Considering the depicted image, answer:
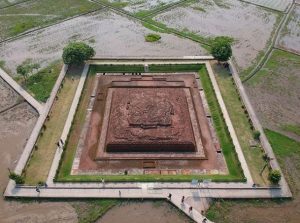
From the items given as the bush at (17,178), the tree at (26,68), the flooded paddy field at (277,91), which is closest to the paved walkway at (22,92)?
the tree at (26,68)

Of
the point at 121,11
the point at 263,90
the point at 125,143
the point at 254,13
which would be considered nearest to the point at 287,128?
the point at 263,90

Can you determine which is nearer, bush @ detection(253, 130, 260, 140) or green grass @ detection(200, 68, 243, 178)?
green grass @ detection(200, 68, 243, 178)

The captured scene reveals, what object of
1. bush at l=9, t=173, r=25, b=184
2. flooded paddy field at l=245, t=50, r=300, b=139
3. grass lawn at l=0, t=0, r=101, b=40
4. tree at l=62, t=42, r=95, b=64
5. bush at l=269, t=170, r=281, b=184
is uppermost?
grass lawn at l=0, t=0, r=101, b=40

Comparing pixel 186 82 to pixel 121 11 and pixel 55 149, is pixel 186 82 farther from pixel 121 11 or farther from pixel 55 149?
pixel 121 11

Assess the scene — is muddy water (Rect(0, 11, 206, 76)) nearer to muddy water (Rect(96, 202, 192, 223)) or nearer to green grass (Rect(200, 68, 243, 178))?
green grass (Rect(200, 68, 243, 178))

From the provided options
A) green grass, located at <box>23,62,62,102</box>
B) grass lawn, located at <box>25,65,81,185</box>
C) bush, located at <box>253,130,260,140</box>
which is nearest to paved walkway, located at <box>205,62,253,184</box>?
bush, located at <box>253,130,260,140</box>

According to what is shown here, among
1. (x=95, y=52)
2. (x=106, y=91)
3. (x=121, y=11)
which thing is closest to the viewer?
(x=106, y=91)
